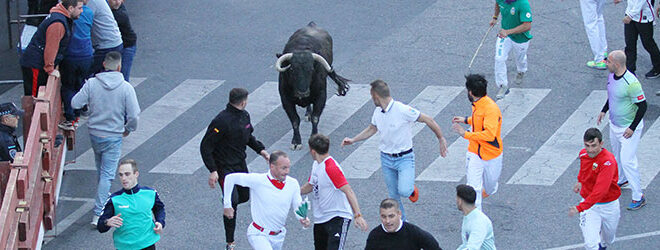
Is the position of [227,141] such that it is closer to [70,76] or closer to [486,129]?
[486,129]

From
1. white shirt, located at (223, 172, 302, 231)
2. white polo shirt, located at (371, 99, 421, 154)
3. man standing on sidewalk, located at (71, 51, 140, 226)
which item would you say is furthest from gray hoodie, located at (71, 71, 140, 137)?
white polo shirt, located at (371, 99, 421, 154)

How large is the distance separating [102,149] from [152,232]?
8.59 ft

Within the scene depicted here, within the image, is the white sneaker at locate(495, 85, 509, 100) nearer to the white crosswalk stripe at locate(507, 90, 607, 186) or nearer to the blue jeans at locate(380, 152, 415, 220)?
the white crosswalk stripe at locate(507, 90, 607, 186)

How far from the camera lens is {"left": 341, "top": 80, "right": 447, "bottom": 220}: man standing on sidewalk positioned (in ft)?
39.0

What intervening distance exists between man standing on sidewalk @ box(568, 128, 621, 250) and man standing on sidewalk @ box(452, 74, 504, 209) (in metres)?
1.13

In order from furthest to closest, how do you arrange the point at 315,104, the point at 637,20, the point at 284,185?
the point at 637,20 → the point at 315,104 → the point at 284,185

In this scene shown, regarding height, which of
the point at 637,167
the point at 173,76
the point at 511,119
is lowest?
the point at 173,76

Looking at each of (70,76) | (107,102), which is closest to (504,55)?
(107,102)

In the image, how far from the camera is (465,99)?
640 inches

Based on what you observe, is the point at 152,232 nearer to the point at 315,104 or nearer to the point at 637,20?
the point at 315,104

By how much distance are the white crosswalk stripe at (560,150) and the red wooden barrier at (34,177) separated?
5.92m

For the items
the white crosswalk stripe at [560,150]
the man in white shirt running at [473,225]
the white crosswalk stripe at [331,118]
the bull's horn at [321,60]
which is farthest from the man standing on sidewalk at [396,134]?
the bull's horn at [321,60]

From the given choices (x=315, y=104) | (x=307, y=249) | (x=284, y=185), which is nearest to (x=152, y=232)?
(x=284, y=185)

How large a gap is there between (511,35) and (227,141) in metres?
6.07
